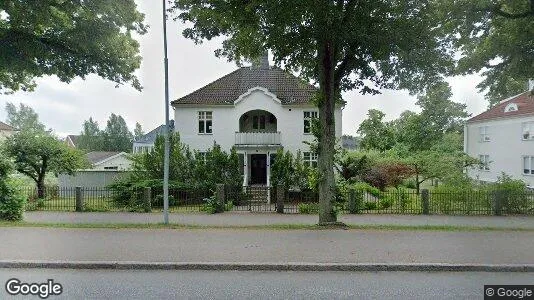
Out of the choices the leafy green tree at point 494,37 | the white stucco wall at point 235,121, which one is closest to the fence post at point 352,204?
the leafy green tree at point 494,37

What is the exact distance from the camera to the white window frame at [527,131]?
89.6 feet

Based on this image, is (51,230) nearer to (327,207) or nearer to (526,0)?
(327,207)

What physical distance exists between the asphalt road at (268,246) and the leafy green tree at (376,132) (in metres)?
33.9

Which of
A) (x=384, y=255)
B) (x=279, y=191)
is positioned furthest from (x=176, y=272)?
(x=279, y=191)

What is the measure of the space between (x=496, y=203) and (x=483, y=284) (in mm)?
9932

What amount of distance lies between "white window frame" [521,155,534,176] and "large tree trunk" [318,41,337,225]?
23.7 meters

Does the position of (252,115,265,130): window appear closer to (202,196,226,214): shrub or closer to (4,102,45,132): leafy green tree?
(202,196,226,214): shrub

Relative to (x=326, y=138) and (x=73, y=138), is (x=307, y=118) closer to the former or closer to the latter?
(x=326, y=138)

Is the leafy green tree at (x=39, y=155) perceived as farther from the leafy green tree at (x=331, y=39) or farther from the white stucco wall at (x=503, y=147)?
the white stucco wall at (x=503, y=147)

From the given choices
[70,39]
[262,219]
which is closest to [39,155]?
[70,39]

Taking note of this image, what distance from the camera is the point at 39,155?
68.7 feet

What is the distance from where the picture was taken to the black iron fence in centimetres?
1441

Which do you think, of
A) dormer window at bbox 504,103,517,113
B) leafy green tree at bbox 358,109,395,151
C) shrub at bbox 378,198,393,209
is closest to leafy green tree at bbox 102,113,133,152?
leafy green tree at bbox 358,109,395,151

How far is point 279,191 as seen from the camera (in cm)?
1494
